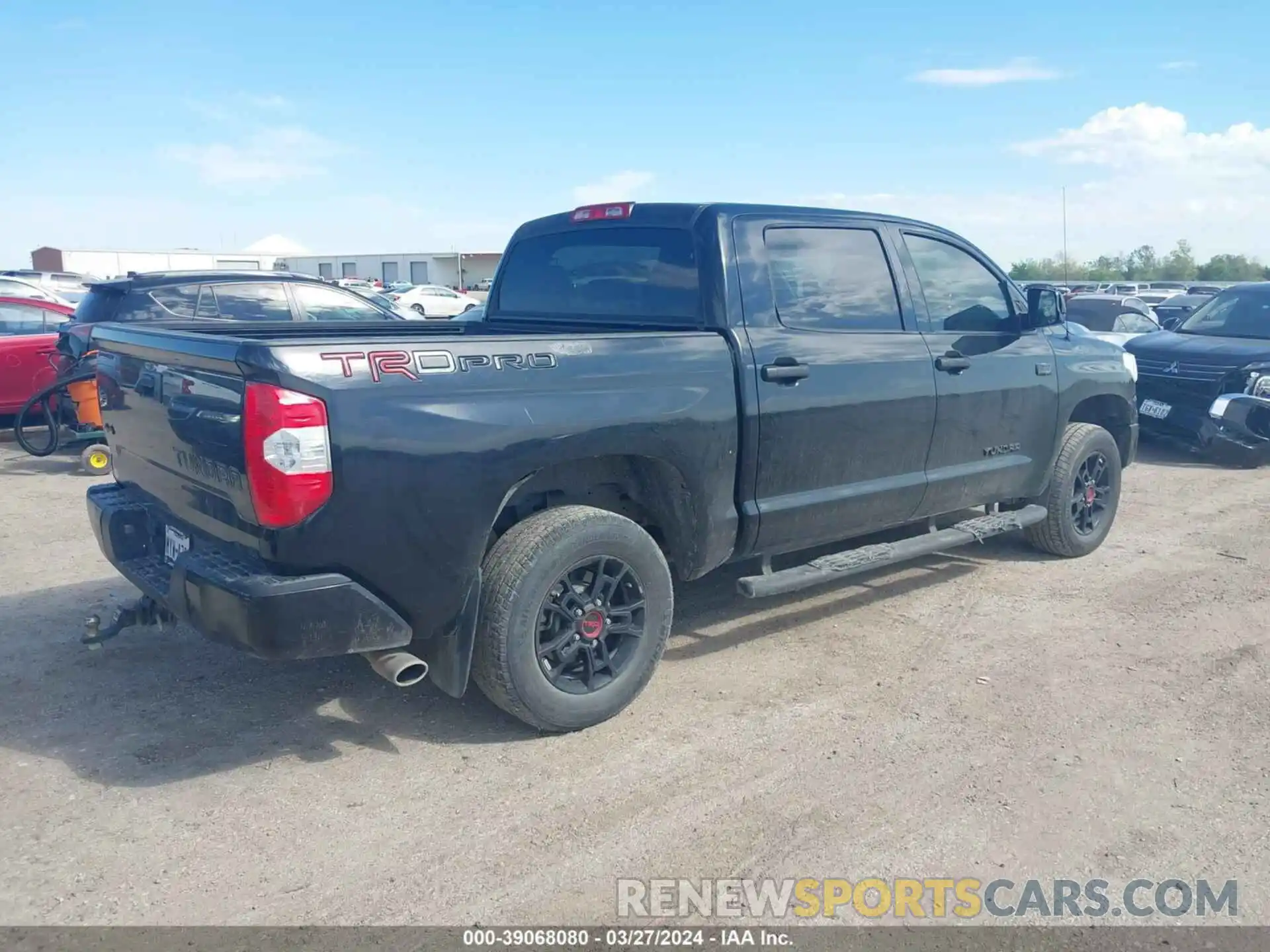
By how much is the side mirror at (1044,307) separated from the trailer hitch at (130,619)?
4.70 meters

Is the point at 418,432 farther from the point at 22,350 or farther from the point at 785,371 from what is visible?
the point at 22,350

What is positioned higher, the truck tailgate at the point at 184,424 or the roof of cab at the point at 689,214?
the roof of cab at the point at 689,214

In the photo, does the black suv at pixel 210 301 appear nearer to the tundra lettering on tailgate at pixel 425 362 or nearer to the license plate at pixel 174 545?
the license plate at pixel 174 545

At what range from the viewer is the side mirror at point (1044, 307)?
5.84 m

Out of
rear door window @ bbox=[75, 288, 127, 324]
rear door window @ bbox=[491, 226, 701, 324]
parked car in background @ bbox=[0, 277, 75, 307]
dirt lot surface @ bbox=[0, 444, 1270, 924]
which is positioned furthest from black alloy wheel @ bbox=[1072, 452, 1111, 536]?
parked car in background @ bbox=[0, 277, 75, 307]

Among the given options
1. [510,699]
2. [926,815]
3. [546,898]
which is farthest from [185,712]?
[926,815]

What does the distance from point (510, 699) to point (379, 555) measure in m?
0.79

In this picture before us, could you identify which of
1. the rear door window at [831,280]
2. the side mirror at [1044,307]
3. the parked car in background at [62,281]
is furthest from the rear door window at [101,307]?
the parked car in background at [62,281]

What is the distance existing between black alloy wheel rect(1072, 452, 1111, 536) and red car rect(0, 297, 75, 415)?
30.9ft

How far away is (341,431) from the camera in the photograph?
3.28m

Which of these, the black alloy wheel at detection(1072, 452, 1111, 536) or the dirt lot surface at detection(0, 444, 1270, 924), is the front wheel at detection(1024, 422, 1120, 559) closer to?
the black alloy wheel at detection(1072, 452, 1111, 536)

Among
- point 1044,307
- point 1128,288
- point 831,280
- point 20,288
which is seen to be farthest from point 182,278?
point 1128,288

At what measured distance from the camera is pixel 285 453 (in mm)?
3227

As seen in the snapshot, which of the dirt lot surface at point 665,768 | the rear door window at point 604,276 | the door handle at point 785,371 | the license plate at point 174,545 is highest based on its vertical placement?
the rear door window at point 604,276
